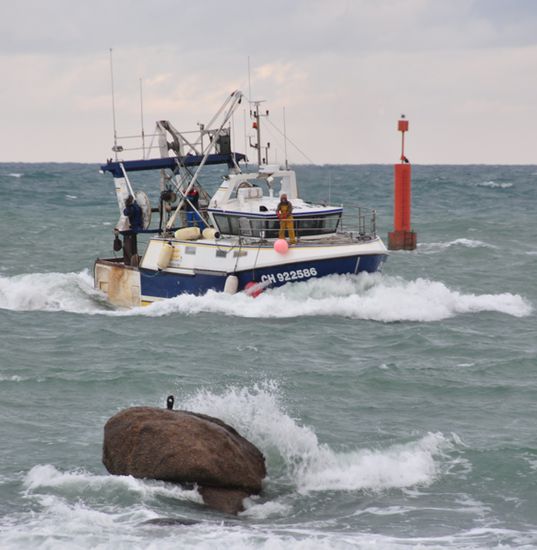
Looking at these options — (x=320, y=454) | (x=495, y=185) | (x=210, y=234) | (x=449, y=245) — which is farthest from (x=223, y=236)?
(x=495, y=185)

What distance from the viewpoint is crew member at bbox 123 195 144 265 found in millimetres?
32594

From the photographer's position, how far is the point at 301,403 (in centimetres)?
2011

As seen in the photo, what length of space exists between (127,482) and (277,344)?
10.7 meters

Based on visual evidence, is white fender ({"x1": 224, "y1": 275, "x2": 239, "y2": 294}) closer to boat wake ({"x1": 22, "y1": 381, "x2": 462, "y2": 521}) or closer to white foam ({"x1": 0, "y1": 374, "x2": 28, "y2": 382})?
white foam ({"x1": 0, "y1": 374, "x2": 28, "y2": 382})

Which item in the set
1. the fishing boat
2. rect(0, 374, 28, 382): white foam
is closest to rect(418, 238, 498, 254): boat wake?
the fishing boat

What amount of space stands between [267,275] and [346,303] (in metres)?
2.08

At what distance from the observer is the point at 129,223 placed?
3272cm

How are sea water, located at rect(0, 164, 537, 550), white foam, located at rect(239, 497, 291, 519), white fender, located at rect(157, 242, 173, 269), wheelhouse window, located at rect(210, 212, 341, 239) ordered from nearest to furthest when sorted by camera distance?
1. sea water, located at rect(0, 164, 537, 550)
2. white foam, located at rect(239, 497, 291, 519)
3. wheelhouse window, located at rect(210, 212, 341, 239)
4. white fender, located at rect(157, 242, 173, 269)

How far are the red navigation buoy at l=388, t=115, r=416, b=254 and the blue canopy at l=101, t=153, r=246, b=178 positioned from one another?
1134 cm

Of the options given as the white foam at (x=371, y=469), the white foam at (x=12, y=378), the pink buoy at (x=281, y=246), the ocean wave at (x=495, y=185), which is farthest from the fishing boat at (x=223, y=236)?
the ocean wave at (x=495, y=185)

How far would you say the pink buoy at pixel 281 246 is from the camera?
2856cm

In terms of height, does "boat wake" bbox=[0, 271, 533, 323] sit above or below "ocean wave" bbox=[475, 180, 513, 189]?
above

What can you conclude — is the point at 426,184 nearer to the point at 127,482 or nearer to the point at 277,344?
the point at 277,344

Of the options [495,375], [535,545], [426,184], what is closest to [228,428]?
[535,545]
